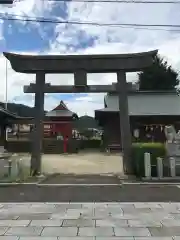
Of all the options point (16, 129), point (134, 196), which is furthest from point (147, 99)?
point (134, 196)

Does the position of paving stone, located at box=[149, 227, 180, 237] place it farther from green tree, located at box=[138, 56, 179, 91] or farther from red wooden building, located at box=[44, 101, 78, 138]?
green tree, located at box=[138, 56, 179, 91]

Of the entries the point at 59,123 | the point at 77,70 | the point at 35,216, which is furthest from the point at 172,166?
the point at 59,123

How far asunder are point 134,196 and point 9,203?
3.17 meters

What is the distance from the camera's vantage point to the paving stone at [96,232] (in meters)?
5.54

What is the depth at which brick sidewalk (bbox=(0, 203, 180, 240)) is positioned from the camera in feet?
18.0

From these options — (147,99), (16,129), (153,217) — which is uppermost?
(147,99)

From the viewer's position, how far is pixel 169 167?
12.9 metres

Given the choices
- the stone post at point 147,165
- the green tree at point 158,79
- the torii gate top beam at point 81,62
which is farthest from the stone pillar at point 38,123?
the green tree at point 158,79

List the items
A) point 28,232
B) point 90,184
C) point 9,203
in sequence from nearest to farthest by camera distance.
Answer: point 28,232 < point 9,203 < point 90,184

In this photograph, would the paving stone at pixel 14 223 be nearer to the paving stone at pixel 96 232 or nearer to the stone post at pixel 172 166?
the paving stone at pixel 96 232

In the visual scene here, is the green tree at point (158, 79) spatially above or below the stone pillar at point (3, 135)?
above

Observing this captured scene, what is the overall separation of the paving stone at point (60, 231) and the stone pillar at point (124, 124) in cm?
836

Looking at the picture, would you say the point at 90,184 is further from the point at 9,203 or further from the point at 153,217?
the point at 153,217

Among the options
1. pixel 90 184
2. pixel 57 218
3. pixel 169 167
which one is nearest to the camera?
pixel 57 218
